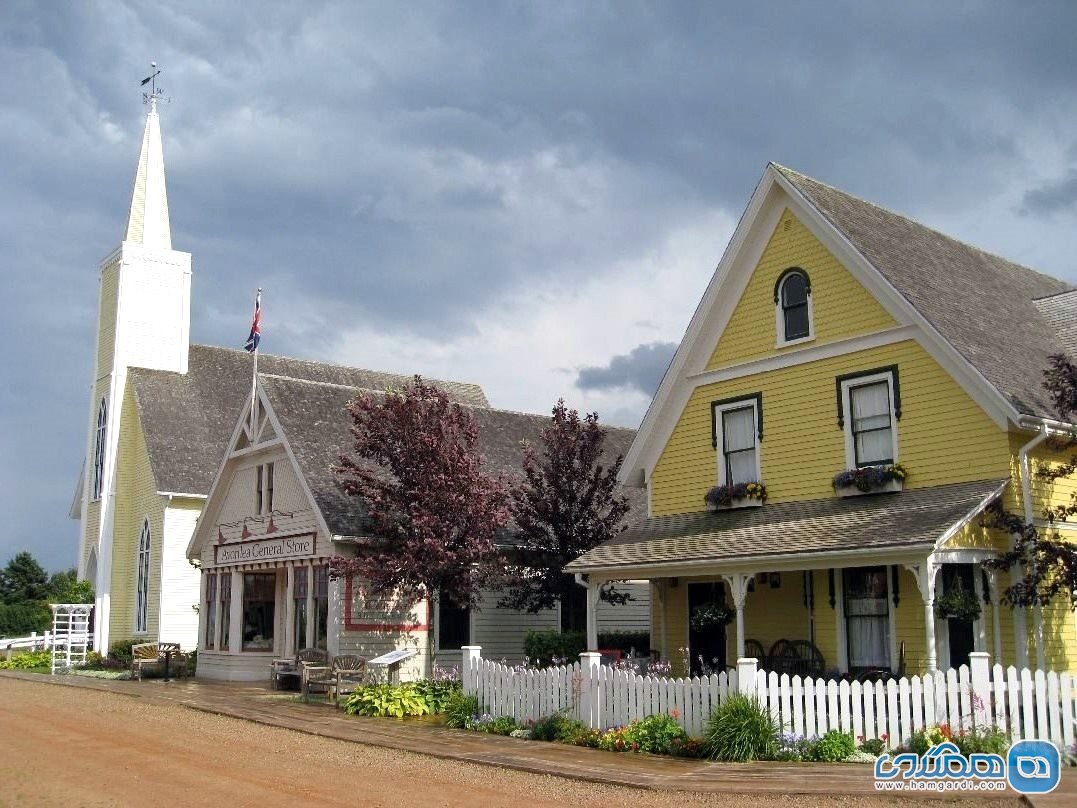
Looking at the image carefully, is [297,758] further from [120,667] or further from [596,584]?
[120,667]

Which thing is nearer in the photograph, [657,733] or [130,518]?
[657,733]

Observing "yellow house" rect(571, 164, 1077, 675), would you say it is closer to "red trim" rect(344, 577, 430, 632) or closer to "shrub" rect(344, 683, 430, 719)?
"shrub" rect(344, 683, 430, 719)

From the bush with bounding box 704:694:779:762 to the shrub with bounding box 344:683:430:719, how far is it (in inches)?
280

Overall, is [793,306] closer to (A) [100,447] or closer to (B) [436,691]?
(B) [436,691]

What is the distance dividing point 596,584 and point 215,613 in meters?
13.9

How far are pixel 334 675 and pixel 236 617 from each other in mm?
7609

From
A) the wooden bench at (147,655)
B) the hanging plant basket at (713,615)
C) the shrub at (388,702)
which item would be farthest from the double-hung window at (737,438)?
the wooden bench at (147,655)

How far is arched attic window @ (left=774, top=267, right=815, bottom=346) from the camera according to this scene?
2031 centimetres

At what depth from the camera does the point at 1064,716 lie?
13250 millimetres

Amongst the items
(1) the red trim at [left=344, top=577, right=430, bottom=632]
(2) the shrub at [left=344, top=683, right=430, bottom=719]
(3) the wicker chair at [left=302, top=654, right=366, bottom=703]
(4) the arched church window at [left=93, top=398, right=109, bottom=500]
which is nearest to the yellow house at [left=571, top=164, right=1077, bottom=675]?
(2) the shrub at [left=344, top=683, right=430, bottom=719]

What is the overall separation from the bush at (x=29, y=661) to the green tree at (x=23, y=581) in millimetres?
22754

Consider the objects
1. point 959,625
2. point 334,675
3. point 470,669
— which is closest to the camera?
point 959,625

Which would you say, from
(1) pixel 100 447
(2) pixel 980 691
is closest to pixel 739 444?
(2) pixel 980 691

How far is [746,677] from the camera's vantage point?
14.6 m
